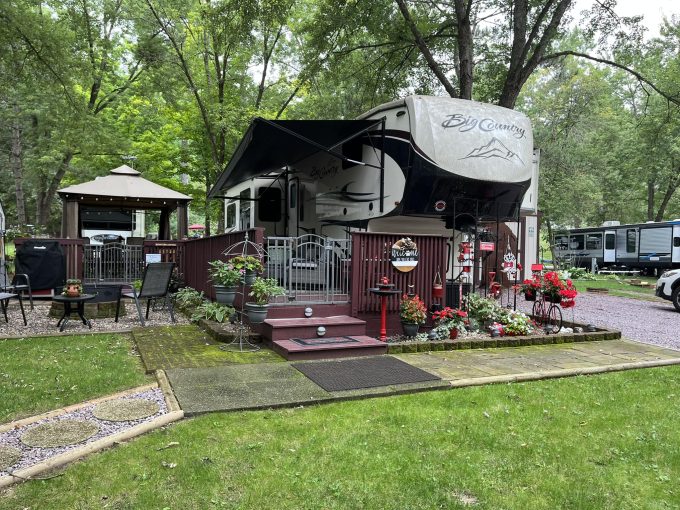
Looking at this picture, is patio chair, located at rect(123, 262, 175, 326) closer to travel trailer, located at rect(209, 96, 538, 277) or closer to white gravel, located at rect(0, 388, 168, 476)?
travel trailer, located at rect(209, 96, 538, 277)

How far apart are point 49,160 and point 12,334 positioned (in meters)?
14.9

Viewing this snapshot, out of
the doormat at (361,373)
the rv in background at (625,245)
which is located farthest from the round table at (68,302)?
the rv in background at (625,245)

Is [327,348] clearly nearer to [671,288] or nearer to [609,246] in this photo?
[671,288]

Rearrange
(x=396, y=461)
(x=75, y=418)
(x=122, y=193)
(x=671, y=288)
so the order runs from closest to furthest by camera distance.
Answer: (x=396, y=461) < (x=75, y=418) < (x=671, y=288) < (x=122, y=193)

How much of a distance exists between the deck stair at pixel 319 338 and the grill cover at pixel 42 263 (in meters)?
5.35

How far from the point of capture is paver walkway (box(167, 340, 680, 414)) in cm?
418

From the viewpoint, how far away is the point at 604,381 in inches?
200

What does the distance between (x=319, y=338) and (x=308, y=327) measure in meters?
0.19

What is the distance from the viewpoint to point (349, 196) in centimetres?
865

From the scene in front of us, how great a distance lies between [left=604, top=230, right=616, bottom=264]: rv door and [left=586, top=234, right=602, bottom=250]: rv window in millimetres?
509

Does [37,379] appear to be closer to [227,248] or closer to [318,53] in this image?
[227,248]

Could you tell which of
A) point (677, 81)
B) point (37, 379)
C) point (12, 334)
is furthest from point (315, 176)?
point (677, 81)

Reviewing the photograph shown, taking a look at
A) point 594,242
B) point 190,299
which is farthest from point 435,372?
point 594,242

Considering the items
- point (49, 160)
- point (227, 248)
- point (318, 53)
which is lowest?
point (227, 248)
